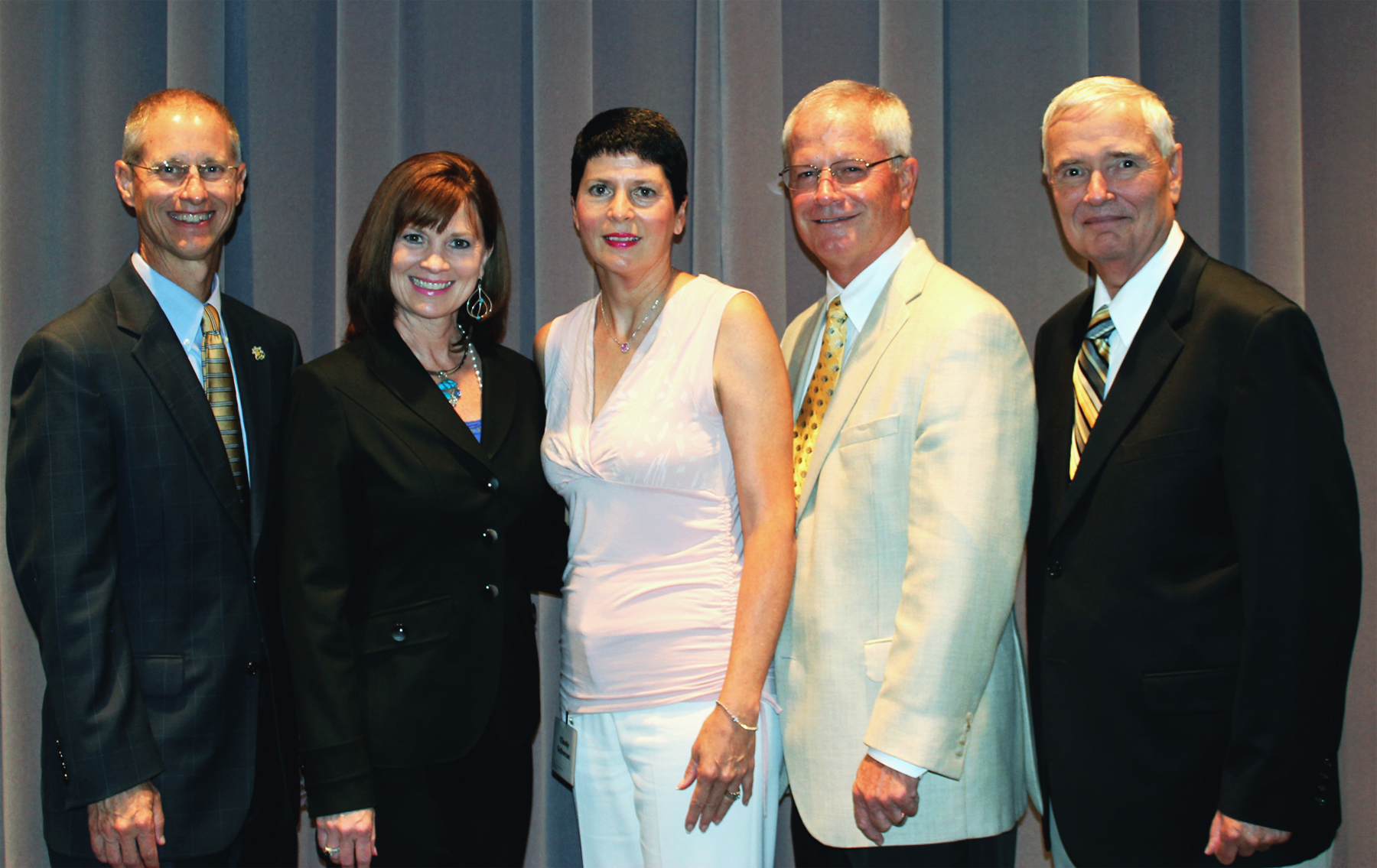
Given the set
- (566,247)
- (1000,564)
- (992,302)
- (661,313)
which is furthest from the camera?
(566,247)

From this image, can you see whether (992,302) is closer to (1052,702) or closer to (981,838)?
(1052,702)

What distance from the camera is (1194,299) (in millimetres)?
1581

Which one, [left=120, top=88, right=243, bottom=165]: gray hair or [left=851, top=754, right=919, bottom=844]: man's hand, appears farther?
[left=120, top=88, right=243, bottom=165]: gray hair

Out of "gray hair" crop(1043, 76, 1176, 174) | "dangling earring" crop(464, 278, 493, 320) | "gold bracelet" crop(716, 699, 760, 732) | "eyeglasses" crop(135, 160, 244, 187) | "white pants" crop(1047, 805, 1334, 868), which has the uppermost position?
"gray hair" crop(1043, 76, 1176, 174)

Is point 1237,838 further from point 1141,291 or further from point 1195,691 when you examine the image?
point 1141,291

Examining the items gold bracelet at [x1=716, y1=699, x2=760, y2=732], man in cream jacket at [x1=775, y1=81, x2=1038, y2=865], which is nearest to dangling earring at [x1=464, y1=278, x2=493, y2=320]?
man in cream jacket at [x1=775, y1=81, x2=1038, y2=865]

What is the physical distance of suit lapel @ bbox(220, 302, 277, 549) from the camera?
1.85 m

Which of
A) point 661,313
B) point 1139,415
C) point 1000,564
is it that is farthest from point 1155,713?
point 661,313

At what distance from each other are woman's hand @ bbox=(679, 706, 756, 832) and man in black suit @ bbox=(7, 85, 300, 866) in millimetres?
848

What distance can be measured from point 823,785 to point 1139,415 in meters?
0.83

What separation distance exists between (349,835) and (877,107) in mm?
1637

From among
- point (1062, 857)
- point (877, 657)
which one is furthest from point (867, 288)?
point (1062, 857)

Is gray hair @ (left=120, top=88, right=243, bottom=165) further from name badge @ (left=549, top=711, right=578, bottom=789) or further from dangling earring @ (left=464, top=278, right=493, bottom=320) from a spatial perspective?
name badge @ (left=549, top=711, right=578, bottom=789)

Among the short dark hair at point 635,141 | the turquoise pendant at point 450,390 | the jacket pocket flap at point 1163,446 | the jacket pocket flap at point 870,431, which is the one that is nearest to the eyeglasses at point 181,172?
the turquoise pendant at point 450,390
